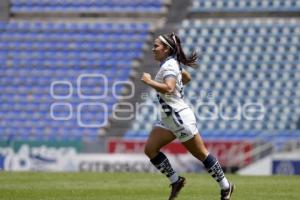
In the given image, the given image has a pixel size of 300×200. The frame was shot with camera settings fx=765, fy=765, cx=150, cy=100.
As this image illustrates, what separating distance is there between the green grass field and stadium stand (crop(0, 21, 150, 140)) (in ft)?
24.1

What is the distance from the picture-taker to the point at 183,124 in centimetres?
869

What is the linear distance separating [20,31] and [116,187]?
13780 millimetres

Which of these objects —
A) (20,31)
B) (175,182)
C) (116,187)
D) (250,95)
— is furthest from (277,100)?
(175,182)

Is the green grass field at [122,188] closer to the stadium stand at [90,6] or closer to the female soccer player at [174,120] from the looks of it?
the female soccer player at [174,120]

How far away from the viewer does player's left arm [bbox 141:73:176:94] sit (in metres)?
8.34

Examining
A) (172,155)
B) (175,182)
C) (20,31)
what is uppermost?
(20,31)

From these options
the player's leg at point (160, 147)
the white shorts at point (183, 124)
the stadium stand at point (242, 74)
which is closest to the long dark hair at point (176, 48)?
the white shorts at point (183, 124)

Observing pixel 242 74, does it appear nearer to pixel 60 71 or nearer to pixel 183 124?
pixel 60 71

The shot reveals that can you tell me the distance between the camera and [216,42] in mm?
23656

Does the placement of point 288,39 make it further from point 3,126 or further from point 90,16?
point 3,126

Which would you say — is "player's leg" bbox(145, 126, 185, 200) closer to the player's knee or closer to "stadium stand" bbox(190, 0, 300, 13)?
the player's knee

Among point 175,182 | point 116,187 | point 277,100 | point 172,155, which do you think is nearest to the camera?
point 175,182

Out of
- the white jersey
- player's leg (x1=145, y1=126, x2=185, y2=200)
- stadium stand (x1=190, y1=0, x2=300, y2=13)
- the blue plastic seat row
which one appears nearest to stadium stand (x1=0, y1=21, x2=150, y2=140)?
the blue plastic seat row

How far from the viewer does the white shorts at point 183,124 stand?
8.69 metres
